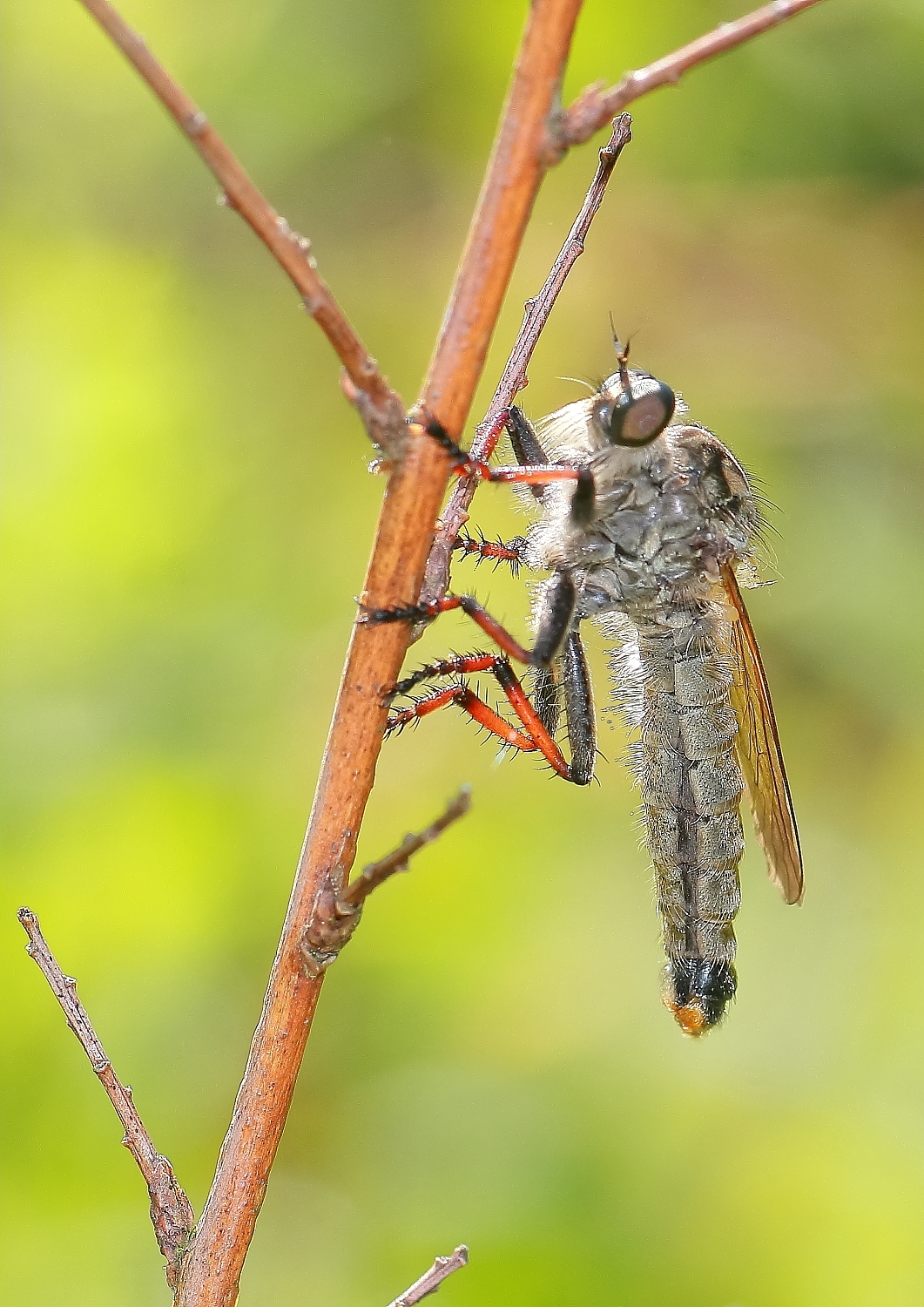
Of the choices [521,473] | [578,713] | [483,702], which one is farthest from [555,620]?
[578,713]

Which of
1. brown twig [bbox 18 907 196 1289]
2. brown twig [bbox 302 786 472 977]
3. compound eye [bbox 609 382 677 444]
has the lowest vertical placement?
brown twig [bbox 18 907 196 1289]

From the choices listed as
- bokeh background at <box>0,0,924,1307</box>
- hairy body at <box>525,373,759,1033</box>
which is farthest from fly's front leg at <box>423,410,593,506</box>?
bokeh background at <box>0,0,924,1307</box>

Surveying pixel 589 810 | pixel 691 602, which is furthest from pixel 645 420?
pixel 589 810

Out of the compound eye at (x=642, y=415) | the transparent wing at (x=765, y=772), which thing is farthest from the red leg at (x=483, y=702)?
the transparent wing at (x=765, y=772)

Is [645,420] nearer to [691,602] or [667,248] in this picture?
[691,602]

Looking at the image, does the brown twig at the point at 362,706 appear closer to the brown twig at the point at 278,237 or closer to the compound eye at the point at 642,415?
the brown twig at the point at 278,237

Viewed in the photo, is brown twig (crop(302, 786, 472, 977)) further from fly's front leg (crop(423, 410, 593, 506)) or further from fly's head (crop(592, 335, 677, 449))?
fly's head (crop(592, 335, 677, 449))
